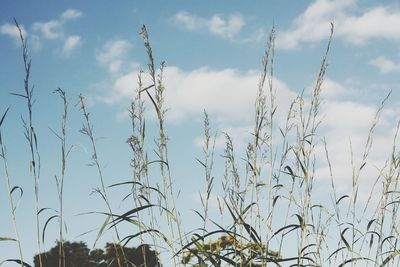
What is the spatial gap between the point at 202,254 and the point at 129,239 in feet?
1.19

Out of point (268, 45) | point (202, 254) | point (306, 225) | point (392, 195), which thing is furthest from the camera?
point (392, 195)

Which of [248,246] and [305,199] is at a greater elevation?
[305,199]

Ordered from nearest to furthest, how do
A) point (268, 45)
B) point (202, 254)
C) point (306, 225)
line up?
1. point (202, 254)
2. point (306, 225)
3. point (268, 45)

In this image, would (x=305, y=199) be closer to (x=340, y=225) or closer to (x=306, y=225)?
(x=306, y=225)

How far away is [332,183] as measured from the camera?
295cm

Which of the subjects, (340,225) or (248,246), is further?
(340,225)

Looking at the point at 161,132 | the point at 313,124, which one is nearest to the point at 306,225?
the point at 313,124

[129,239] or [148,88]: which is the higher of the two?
[148,88]

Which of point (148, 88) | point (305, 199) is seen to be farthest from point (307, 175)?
point (148, 88)

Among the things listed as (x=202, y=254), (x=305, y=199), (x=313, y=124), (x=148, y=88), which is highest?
(x=148, y=88)

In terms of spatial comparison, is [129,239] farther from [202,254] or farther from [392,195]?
[392,195]

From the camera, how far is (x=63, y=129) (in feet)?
8.38

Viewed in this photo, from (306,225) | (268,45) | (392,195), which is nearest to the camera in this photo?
(306,225)

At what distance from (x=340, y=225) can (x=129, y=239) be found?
135 centimetres
